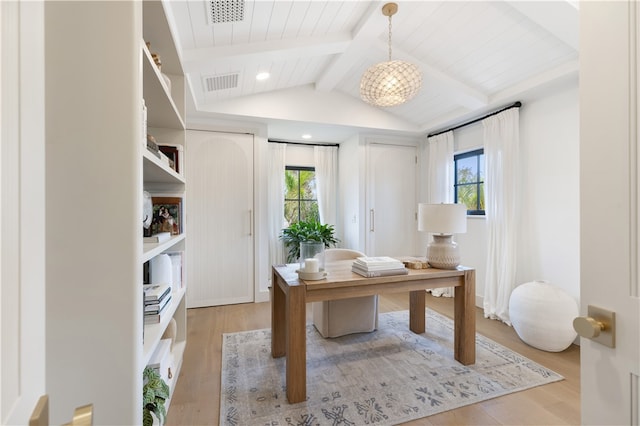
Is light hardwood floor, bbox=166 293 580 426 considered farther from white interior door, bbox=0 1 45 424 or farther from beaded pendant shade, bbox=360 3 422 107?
beaded pendant shade, bbox=360 3 422 107

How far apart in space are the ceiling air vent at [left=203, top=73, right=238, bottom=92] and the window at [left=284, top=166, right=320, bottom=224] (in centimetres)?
188

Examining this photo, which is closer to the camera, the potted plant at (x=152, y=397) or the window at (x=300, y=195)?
the potted plant at (x=152, y=397)

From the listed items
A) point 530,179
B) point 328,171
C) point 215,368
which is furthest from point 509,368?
point 328,171

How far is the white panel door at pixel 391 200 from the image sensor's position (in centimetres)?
414

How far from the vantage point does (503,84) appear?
9.14ft

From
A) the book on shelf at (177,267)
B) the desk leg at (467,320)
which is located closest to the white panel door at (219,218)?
the book on shelf at (177,267)

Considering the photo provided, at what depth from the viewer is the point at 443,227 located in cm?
207

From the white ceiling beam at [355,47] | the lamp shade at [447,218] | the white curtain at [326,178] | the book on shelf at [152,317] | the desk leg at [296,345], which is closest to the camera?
the book on shelf at [152,317]

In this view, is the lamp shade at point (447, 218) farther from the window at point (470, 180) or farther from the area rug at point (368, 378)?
the window at point (470, 180)

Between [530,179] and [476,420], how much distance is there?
2.35 metres

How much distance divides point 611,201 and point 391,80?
1.66 metres

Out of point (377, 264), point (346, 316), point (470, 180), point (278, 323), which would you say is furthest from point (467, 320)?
point (470, 180)

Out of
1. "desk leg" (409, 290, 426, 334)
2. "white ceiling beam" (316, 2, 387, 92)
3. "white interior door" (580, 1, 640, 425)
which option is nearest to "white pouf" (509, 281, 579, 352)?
"desk leg" (409, 290, 426, 334)

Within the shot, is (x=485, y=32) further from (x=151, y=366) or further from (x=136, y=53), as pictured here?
(x=151, y=366)
